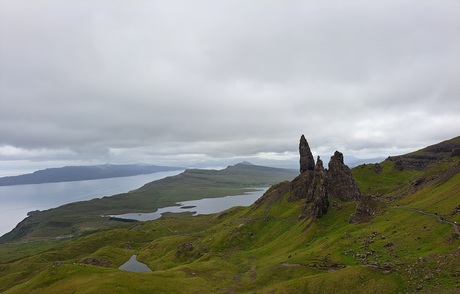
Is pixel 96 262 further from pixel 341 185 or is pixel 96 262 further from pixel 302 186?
pixel 341 185

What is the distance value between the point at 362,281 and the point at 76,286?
2687 inches

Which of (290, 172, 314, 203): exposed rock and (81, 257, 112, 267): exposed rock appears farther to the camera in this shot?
(290, 172, 314, 203): exposed rock

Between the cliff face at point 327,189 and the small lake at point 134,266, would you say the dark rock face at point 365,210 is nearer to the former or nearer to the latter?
the cliff face at point 327,189

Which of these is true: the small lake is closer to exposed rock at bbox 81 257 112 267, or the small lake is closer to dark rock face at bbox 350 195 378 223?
exposed rock at bbox 81 257 112 267

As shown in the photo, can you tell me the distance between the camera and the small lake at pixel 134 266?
129 meters

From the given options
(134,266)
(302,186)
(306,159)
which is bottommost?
(134,266)

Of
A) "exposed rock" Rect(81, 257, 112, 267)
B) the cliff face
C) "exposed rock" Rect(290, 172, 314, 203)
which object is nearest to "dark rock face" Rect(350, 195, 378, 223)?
the cliff face

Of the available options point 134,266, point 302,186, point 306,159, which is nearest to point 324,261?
point 302,186

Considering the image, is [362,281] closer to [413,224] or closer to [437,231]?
[437,231]

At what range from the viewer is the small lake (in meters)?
129

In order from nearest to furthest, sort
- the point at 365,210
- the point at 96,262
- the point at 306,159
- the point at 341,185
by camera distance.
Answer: the point at 365,210 < the point at 341,185 < the point at 96,262 < the point at 306,159

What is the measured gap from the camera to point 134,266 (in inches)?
5399

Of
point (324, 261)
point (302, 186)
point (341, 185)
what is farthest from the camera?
point (302, 186)

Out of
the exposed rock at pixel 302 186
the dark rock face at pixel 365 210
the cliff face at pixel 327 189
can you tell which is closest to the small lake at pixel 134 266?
the cliff face at pixel 327 189
